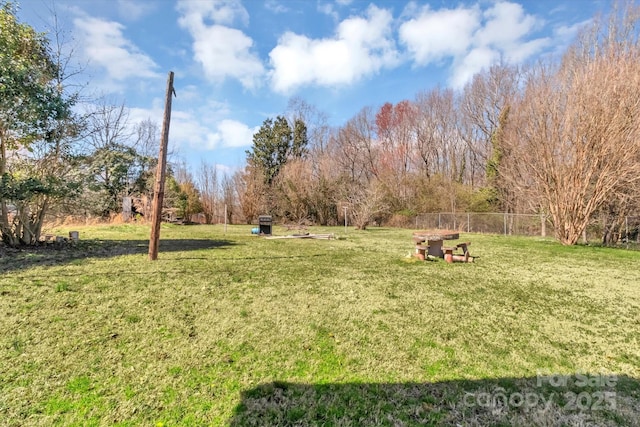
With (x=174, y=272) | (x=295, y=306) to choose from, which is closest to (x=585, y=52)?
(x=295, y=306)

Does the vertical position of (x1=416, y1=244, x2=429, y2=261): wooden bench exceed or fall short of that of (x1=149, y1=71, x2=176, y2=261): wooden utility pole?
it falls short

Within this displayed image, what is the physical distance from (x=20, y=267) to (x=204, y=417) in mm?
5268

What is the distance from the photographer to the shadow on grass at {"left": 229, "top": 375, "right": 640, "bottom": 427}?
1860 mm

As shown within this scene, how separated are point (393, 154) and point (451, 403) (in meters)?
25.1

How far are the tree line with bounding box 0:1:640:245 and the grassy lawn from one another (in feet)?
10.6

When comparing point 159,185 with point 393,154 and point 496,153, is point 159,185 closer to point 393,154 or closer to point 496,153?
point 496,153

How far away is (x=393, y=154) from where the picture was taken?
25.8m

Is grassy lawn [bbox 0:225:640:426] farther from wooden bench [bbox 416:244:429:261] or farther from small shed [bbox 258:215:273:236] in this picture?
small shed [bbox 258:215:273:236]

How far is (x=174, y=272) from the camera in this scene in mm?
5188

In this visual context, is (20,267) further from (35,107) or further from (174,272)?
(35,107)

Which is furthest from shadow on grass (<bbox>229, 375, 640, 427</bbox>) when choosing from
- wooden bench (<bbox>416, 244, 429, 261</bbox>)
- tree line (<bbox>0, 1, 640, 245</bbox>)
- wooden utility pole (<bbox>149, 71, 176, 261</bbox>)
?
tree line (<bbox>0, 1, 640, 245</bbox>)

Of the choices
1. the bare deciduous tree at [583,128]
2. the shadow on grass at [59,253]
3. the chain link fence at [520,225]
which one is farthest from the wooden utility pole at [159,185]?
the chain link fence at [520,225]

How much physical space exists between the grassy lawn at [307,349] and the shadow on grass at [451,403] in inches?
0.4

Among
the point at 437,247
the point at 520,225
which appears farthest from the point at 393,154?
the point at 437,247
